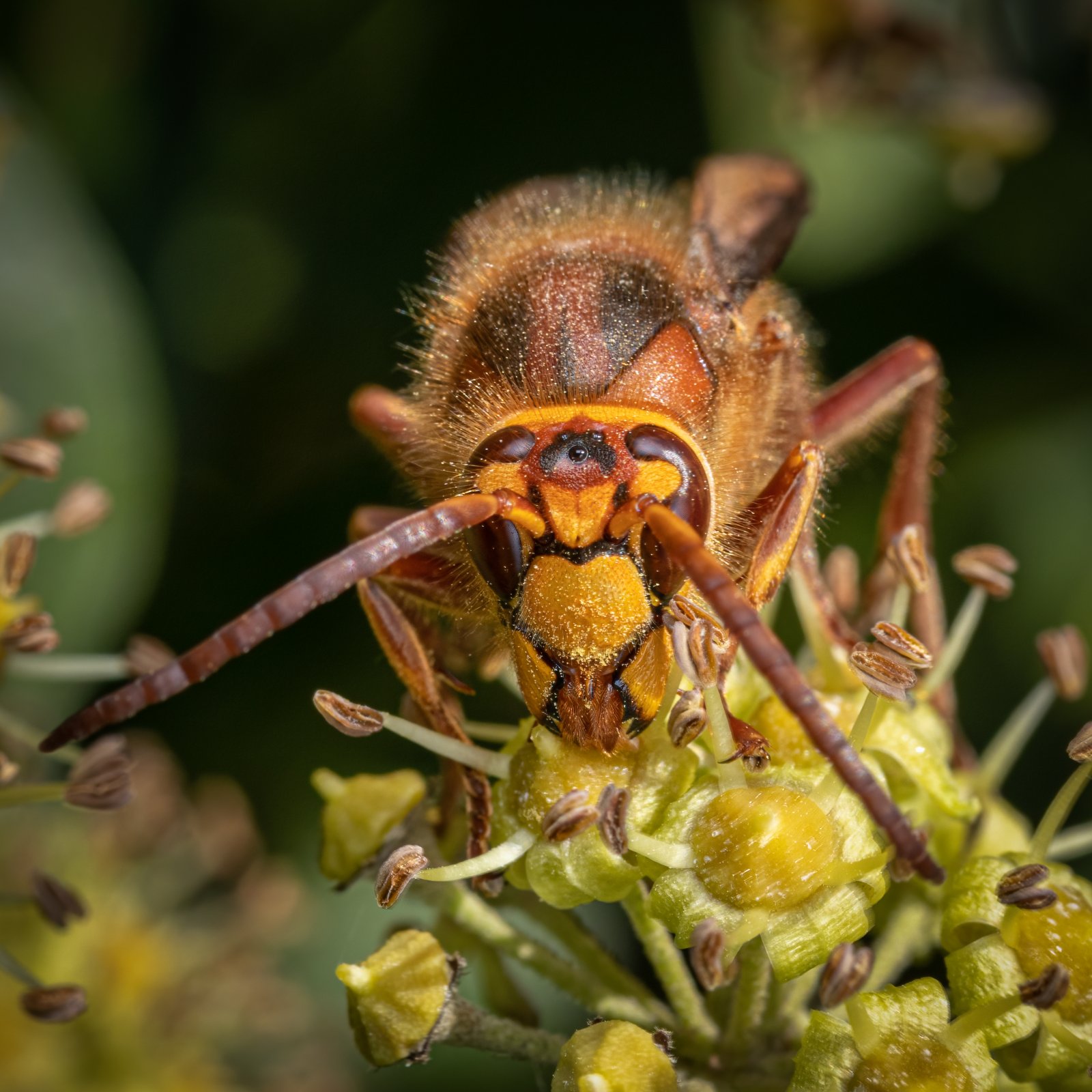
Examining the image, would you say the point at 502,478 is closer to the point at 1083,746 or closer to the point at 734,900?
the point at 734,900

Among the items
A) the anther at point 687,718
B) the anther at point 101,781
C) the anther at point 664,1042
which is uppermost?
the anther at point 687,718

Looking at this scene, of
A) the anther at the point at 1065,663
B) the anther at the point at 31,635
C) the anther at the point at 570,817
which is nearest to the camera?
the anther at the point at 570,817

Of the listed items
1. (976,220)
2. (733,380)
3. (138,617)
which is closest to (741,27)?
(976,220)

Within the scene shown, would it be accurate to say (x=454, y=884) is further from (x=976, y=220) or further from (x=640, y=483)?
(x=976, y=220)

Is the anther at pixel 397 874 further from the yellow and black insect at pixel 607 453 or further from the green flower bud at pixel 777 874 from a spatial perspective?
the green flower bud at pixel 777 874

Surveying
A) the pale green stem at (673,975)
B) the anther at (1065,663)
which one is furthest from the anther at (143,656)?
the anther at (1065,663)

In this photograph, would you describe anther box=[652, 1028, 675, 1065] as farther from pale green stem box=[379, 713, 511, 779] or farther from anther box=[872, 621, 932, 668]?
anther box=[872, 621, 932, 668]

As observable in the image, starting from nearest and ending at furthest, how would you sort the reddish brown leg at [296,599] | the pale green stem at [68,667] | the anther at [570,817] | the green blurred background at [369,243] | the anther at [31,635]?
the reddish brown leg at [296,599], the anther at [570,817], the anther at [31,635], the pale green stem at [68,667], the green blurred background at [369,243]
